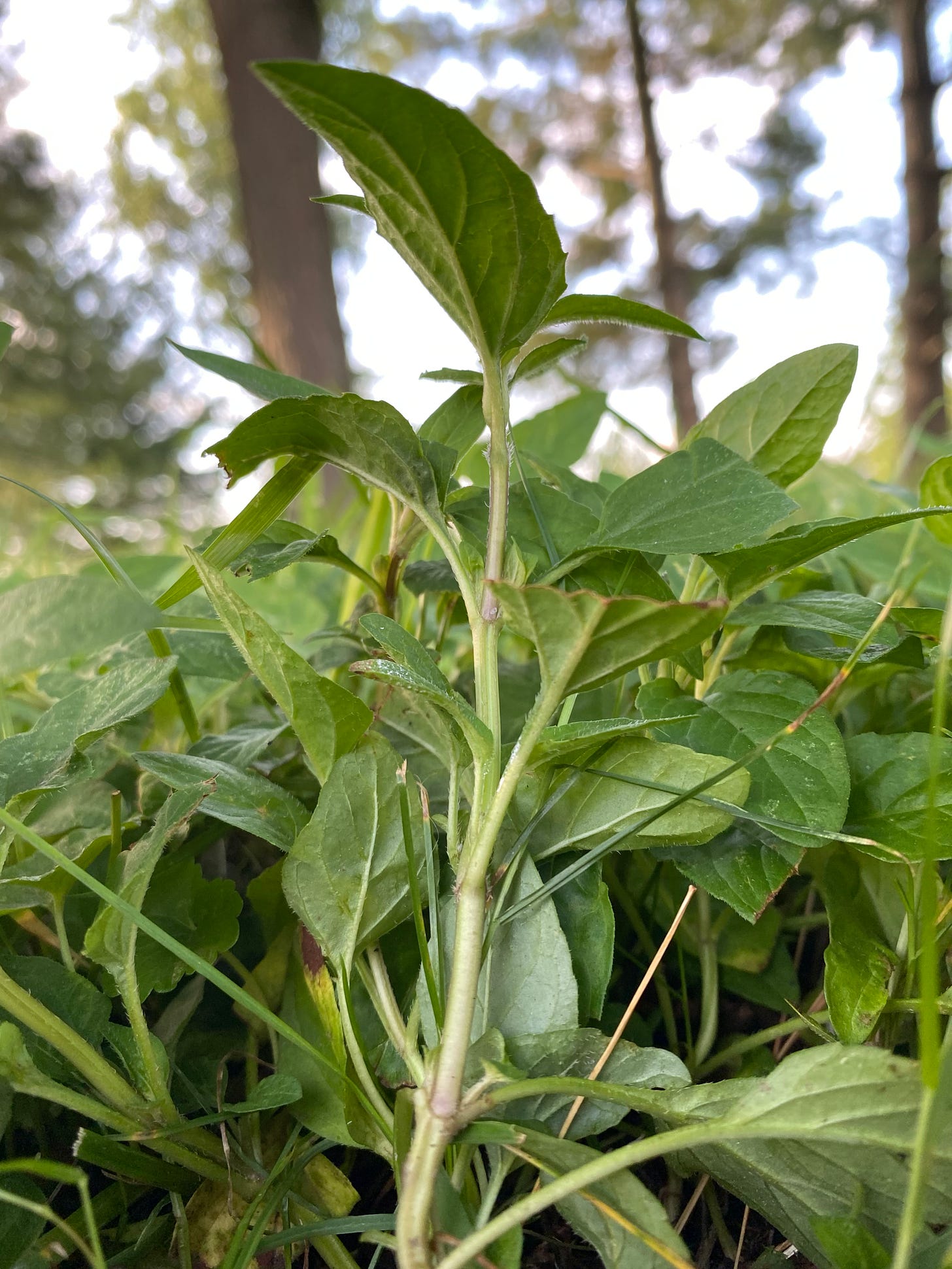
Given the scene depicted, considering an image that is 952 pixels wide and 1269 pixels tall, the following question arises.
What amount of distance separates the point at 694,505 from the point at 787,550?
0.13ft

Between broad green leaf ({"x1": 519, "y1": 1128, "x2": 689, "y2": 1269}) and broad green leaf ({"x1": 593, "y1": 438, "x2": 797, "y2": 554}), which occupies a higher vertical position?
broad green leaf ({"x1": 593, "y1": 438, "x2": 797, "y2": 554})

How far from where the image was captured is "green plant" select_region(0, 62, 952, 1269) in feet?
0.70

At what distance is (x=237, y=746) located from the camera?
35 cm

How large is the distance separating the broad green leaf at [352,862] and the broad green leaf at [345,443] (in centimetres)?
11

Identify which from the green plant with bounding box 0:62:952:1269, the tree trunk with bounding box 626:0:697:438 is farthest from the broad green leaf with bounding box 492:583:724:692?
the tree trunk with bounding box 626:0:697:438

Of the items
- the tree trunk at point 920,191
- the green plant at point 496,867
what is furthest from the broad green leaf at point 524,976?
the tree trunk at point 920,191

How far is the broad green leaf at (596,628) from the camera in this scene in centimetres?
20

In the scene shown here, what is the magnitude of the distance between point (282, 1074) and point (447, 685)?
0.50 feet

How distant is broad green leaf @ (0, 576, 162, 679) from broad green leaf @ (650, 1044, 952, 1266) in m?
0.21

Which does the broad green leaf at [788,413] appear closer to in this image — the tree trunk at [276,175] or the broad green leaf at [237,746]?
the broad green leaf at [237,746]

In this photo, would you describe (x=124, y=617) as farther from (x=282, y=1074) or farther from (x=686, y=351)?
(x=686, y=351)

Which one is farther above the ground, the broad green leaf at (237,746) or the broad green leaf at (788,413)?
the broad green leaf at (788,413)

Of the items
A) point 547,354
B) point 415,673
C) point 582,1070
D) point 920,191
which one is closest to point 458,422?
point 547,354

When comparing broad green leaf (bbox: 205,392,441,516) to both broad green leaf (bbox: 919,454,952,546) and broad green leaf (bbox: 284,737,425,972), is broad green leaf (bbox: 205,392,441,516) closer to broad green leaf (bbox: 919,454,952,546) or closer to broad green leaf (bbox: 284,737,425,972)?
broad green leaf (bbox: 284,737,425,972)
